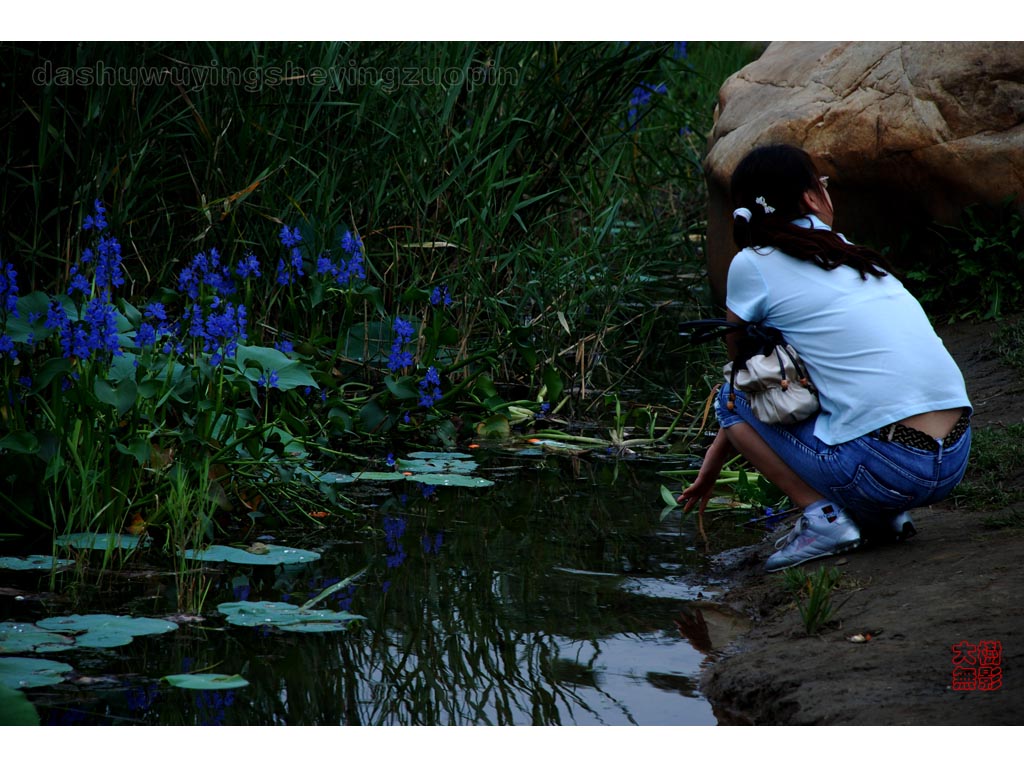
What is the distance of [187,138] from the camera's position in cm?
487

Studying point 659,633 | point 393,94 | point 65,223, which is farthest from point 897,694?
point 393,94

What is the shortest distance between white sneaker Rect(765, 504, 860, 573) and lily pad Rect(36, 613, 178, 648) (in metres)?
1.63

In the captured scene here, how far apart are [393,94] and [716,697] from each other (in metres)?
3.52

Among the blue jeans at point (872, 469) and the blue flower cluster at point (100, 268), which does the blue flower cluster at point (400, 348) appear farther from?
the blue jeans at point (872, 469)

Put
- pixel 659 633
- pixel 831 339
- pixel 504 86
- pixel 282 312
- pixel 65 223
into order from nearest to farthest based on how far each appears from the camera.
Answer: pixel 659 633
pixel 831 339
pixel 65 223
pixel 282 312
pixel 504 86

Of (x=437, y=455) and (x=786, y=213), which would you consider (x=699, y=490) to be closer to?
(x=786, y=213)

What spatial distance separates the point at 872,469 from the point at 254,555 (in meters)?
1.66

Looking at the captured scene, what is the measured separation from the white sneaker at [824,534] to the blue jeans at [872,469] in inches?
1.5

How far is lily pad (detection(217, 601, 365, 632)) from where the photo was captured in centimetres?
270

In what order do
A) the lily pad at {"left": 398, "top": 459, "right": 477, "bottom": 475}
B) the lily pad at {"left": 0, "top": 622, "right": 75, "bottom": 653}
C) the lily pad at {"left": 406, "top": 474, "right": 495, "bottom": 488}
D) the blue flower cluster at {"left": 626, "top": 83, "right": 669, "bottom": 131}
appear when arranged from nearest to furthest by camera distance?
1. the lily pad at {"left": 0, "top": 622, "right": 75, "bottom": 653}
2. the lily pad at {"left": 406, "top": 474, "right": 495, "bottom": 488}
3. the lily pad at {"left": 398, "top": 459, "right": 477, "bottom": 475}
4. the blue flower cluster at {"left": 626, "top": 83, "right": 669, "bottom": 131}

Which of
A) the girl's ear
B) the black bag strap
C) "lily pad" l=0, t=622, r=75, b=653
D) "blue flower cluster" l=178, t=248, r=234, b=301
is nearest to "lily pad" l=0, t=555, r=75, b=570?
"lily pad" l=0, t=622, r=75, b=653

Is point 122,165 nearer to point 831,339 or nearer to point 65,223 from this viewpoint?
point 65,223

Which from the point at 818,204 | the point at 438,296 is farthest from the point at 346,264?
the point at 818,204

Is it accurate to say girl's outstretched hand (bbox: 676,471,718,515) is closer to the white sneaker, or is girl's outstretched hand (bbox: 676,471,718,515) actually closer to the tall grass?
the white sneaker
